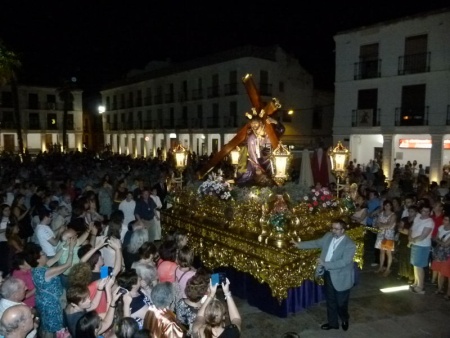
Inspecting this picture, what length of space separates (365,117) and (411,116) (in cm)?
273

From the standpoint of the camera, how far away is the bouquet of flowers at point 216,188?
9.54 m

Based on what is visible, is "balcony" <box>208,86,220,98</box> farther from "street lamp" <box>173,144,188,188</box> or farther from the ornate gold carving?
the ornate gold carving

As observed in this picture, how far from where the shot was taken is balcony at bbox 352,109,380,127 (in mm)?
25016

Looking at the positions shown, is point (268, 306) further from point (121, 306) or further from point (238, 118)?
point (238, 118)

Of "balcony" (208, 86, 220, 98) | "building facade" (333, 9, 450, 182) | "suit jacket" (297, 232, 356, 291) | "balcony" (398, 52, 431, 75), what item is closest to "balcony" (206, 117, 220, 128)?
"balcony" (208, 86, 220, 98)

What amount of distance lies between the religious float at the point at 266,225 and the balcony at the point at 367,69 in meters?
17.1

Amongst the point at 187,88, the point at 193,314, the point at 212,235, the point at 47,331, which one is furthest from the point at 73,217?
the point at 187,88

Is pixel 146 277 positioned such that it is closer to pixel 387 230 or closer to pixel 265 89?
pixel 387 230

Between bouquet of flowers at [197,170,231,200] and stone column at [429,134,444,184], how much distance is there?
53.9ft

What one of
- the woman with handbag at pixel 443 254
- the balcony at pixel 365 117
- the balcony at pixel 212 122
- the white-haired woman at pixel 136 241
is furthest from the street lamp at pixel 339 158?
the balcony at pixel 212 122

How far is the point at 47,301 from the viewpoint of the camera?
523 cm

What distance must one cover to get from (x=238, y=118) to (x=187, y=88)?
834 cm

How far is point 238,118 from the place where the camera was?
3425 cm

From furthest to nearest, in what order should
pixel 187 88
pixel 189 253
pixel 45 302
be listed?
1. pixel 187 88
2. pixel 189 253
3. pixel 45 302
